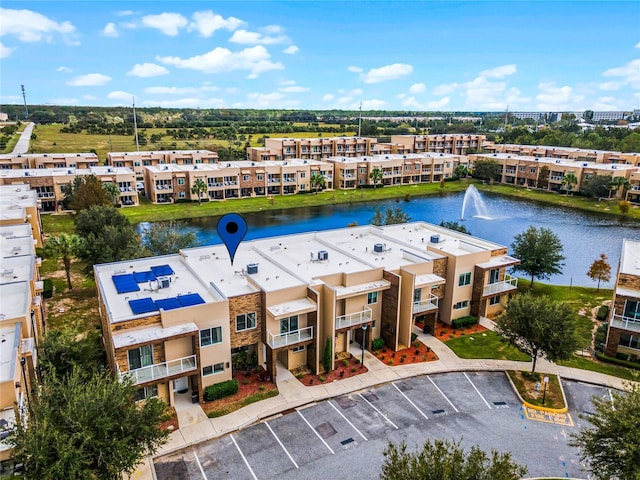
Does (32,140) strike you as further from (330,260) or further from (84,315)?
(330,260)

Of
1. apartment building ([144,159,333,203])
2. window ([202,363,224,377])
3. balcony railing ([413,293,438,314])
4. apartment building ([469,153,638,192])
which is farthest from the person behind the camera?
apartment building ([469,153,638,192])

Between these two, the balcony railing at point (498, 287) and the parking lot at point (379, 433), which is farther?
the balcony railing at point (498, 287)

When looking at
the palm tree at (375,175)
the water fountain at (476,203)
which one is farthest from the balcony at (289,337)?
the palm tree at (375,175)

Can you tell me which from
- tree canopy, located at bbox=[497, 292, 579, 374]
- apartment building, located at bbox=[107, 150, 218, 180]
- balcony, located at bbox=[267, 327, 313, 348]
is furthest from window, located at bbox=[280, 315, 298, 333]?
apartment building, located at bbox=[107, 150, 218, 180]

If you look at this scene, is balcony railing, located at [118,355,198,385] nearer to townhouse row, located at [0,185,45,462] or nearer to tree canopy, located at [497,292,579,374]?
townhouse row, located at [0,185,45,462]

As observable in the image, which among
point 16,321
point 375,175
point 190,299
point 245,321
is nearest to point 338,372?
point 245,321

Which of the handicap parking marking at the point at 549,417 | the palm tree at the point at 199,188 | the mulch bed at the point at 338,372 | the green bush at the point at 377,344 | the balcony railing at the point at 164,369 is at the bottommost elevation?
the handicap parking marking at the point at 549,417

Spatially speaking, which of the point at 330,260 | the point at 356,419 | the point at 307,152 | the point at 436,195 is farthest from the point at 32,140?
the point at 356,419

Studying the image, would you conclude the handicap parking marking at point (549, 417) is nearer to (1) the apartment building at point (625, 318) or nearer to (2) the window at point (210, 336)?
(1) the apartment building at point (625, 318)
